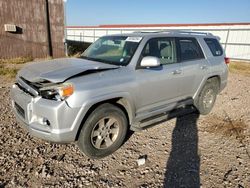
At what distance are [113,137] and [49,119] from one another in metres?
1.14

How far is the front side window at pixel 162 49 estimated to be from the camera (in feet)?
13.0

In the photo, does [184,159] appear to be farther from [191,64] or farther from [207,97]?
[207,97]

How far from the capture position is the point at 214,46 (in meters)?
5.47

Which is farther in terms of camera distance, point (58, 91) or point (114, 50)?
point (114, 50)

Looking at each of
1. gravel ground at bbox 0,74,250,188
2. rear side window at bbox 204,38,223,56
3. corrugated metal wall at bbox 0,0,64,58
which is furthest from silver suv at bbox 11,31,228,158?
corrugated metal wall at bbox 0,0,64,58

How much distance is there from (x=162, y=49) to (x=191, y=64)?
2.62 feet

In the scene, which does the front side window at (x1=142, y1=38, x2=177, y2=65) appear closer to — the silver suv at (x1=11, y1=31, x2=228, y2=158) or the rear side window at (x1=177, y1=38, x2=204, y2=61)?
the silver suv at (x1=11, y1=31, x2=228, y2=158)

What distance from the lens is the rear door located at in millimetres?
4465

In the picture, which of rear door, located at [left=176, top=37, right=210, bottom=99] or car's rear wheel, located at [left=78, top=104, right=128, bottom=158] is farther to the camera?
rear door, located at [left=176, top=37, right=210, bottom=99]

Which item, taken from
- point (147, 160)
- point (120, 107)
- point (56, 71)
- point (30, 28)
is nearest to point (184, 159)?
point (147, 160)

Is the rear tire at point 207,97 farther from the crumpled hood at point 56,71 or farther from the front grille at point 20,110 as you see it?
the front grille at point 20,110

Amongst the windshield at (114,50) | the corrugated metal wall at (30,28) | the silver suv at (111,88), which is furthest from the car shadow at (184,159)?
the corrugated metal wall at (30,28)

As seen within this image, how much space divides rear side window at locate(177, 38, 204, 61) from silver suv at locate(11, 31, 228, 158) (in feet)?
0.07

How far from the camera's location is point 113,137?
3621 mm
